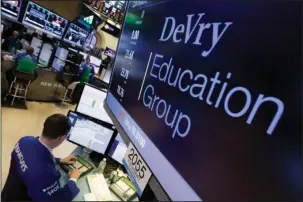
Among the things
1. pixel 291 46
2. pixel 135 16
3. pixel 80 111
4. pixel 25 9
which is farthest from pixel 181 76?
pixel 25 9

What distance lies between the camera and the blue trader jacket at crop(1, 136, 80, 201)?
1587 mm

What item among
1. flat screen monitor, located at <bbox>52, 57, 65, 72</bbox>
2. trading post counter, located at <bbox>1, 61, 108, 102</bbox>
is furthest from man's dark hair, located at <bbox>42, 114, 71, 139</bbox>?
flat screen monitor, located at <bbox>52, 57, 65, 72</bbox>

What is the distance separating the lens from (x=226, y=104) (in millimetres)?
520

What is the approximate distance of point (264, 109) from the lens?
44 centimetres

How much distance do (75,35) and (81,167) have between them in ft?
18.6

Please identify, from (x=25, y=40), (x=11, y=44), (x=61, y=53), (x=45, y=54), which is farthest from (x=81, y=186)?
(x=25, y=40)

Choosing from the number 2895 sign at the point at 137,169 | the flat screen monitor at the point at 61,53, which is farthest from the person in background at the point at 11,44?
the number 2895 sign at the point at 137,169

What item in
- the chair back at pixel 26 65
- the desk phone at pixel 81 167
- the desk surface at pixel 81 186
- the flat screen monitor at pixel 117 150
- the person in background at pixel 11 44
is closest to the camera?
the desk surface at pixel 81 186

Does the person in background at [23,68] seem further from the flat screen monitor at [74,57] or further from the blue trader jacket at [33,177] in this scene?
the blue trader jacket at [33,177]

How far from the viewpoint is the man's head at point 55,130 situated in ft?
6.18

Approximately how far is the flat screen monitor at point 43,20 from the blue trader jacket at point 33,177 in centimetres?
491

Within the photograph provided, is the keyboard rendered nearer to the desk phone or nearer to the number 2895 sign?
the desk phone

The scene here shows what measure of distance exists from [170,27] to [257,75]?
20.2 inches

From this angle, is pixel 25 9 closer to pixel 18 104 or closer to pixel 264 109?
pixel 18 104
